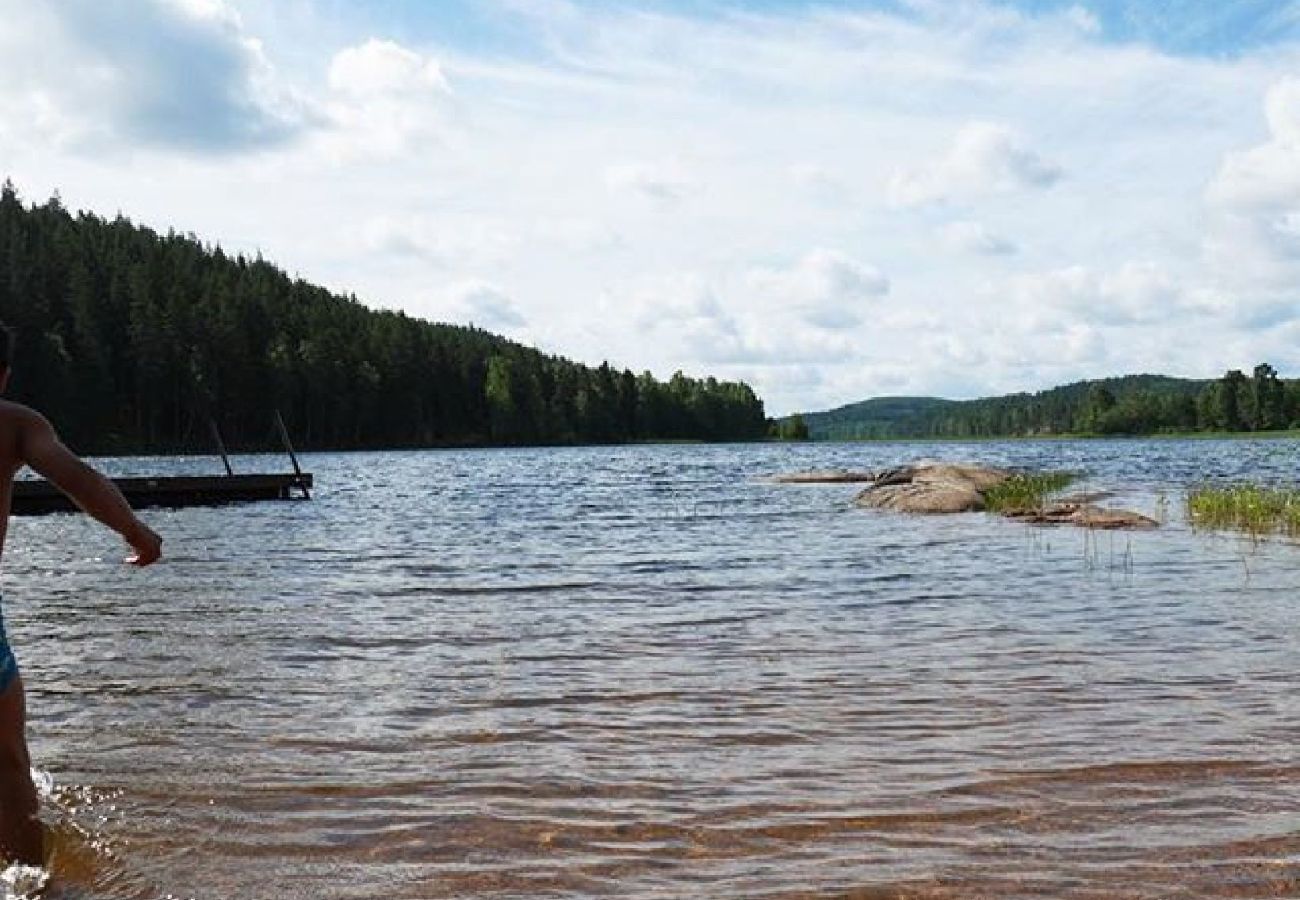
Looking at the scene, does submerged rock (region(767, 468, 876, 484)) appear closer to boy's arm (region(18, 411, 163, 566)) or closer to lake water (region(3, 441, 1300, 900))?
lake water (region(3, 441, 1300, 900))

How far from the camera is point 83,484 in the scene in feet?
17.9

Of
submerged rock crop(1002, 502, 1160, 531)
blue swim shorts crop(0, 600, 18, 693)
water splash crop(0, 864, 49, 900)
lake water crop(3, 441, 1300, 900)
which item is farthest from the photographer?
submerged rock crop(1002, 502, 1160, 531)

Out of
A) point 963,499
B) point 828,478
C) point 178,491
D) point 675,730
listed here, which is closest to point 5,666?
point 675,730

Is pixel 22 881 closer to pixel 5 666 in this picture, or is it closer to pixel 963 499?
pixel 5 666

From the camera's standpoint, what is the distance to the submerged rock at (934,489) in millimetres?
37531

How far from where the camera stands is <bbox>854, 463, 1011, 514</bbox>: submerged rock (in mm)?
37531

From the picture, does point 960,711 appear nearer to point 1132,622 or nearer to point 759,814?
point 759,814

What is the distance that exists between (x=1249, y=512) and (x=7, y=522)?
28.0m

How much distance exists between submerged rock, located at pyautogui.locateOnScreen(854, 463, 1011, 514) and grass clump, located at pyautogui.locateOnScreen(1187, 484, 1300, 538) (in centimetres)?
777

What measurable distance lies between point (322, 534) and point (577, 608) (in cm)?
1726

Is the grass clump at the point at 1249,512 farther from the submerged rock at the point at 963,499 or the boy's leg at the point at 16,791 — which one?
the boy's leg at the point at 16,791

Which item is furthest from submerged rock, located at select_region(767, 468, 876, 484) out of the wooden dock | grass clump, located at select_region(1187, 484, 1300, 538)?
grass clump, located at select_region(1187, 484, 1300, 538)

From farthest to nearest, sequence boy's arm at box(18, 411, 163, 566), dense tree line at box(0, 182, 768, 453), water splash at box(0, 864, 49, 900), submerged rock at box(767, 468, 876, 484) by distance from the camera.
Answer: dense tree line at box(0, 182, 768, 453) < submerged rock at box(767, 468, 876, 484) < water splash at box(0, 864, 49, 900) < boy's arm at box(18, 411, 163, 566)

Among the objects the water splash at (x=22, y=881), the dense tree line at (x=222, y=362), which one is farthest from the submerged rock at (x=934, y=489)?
the dense tree line at (x=222, y=362)
